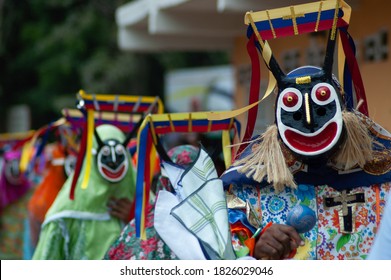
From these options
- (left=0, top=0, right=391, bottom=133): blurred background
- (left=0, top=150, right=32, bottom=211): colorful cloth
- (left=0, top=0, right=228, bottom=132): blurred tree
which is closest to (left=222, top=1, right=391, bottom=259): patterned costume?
(left=0, top=0, right=391, bottom=133): blurred background

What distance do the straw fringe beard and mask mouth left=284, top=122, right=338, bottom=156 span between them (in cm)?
6

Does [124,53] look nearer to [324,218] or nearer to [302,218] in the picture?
[324,218]

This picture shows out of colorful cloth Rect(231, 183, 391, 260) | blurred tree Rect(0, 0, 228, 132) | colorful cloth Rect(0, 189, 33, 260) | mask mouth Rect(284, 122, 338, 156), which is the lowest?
colorful cloth Rect(0, 189, 33, 260)

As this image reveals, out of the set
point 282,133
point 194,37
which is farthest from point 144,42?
point 282,133

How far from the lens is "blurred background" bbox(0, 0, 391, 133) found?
804 centimetres

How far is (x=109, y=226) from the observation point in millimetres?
4766

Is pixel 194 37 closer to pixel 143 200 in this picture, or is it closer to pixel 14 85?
pixel 143 200

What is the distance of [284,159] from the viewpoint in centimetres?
280

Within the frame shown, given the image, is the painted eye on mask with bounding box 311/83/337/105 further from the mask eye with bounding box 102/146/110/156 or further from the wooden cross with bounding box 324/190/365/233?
the mask eye with bounding box 102/146/110/156

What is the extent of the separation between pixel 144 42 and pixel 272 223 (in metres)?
7.13

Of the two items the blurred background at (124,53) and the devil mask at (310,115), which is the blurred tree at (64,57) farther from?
the devil mask at (310,115)

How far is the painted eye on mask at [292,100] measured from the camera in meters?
2.79

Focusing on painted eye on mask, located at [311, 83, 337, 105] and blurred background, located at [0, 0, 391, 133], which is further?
blurred background, located at [0, 0, 391, 133]

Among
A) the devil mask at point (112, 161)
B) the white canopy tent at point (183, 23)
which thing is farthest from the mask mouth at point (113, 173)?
the white canopy tent at point (183, 23)
